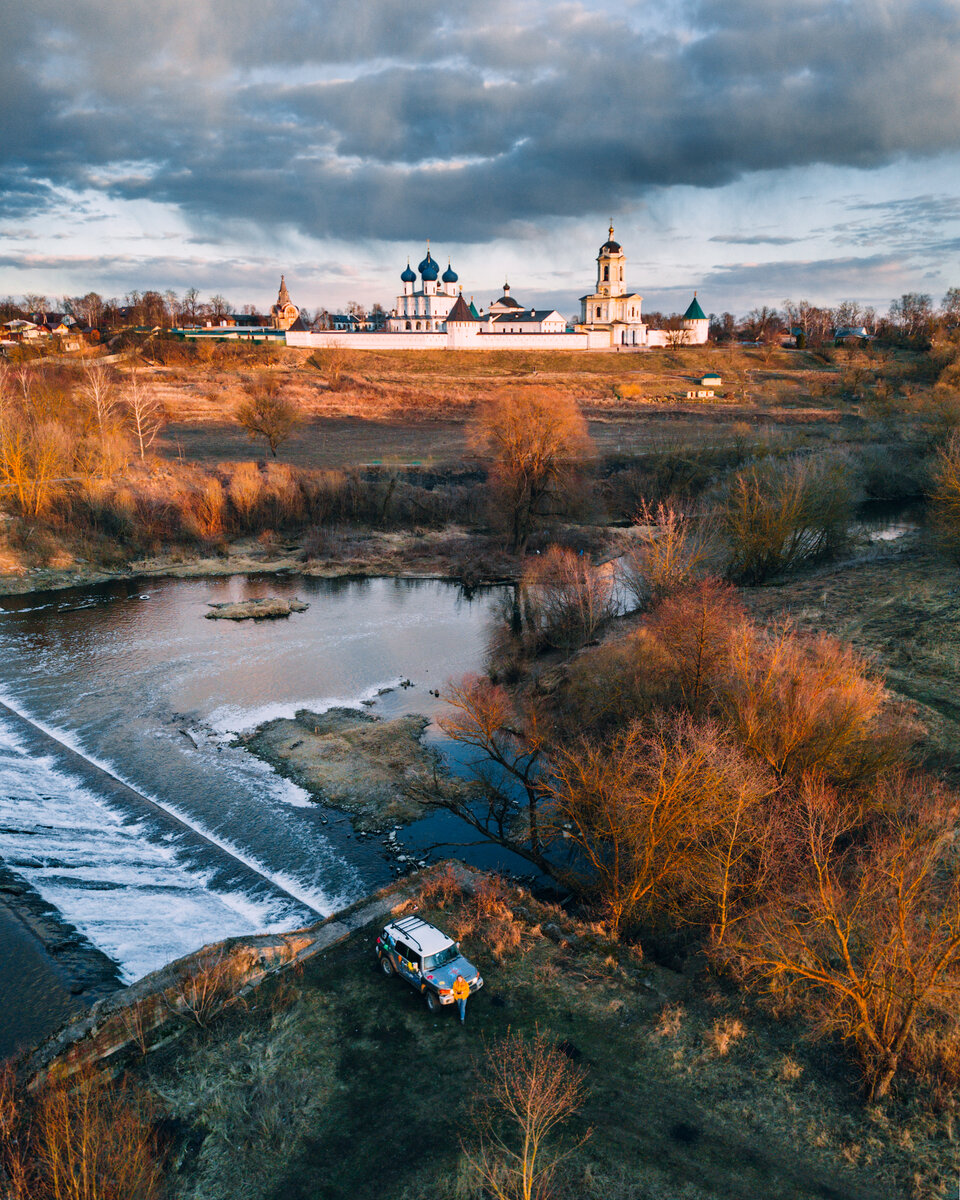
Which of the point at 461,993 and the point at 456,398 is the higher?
the point at 456,398

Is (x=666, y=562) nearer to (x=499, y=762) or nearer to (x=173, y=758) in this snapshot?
(x=499, y=762)

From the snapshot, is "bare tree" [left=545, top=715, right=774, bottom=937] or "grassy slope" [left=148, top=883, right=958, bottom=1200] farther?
"bare tree" [left=545, top=715, right=774, bottom=937]

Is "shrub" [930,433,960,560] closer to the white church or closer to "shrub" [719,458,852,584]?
"shrub" [719,458,852,584]

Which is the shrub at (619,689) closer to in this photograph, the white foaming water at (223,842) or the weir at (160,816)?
the white foaming water at (223,842)

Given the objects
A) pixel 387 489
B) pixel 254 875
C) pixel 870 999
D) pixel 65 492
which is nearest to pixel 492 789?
pixel 254 875

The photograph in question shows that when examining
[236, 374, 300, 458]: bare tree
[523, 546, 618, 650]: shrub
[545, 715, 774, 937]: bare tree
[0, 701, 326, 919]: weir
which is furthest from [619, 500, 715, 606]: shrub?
[236, 374, 300, 458]: bare tree

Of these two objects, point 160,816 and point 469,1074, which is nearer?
point 469,1074

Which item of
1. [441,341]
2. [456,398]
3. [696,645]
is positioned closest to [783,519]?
[696,645]
